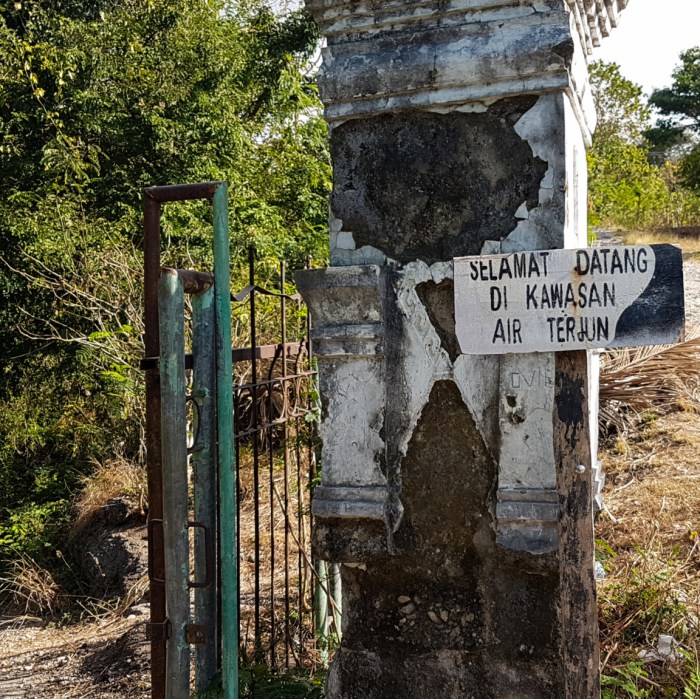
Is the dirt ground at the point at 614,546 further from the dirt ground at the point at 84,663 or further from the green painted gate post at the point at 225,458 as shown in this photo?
the green painted gate post at the point at 225,458

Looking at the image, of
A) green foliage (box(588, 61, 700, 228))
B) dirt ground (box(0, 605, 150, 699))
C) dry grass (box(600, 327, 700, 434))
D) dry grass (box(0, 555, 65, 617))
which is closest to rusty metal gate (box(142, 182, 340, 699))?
dirt ground (box(0, 605, 150, 699))

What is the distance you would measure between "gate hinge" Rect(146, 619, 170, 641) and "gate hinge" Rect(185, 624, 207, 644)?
0.19ft

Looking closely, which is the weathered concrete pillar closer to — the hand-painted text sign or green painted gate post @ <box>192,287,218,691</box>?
the hand-painted text sign

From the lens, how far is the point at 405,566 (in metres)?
2.38

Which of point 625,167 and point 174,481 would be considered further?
point 625,167

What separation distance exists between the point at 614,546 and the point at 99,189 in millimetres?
7788

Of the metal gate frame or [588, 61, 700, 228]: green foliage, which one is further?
Result: [588, 61, 700, 228]: green foliage

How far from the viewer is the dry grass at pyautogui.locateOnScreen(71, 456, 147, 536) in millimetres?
6922

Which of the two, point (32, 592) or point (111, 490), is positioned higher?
point (111, 490)

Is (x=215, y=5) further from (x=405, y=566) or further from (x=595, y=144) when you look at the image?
(x=405, y=566)

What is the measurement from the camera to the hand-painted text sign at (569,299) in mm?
2172

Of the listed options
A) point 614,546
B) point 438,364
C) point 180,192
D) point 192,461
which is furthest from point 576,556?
point 614,546

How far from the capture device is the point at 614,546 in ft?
12.4

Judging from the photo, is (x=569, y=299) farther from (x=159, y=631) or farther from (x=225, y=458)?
(x=159, y=631)
